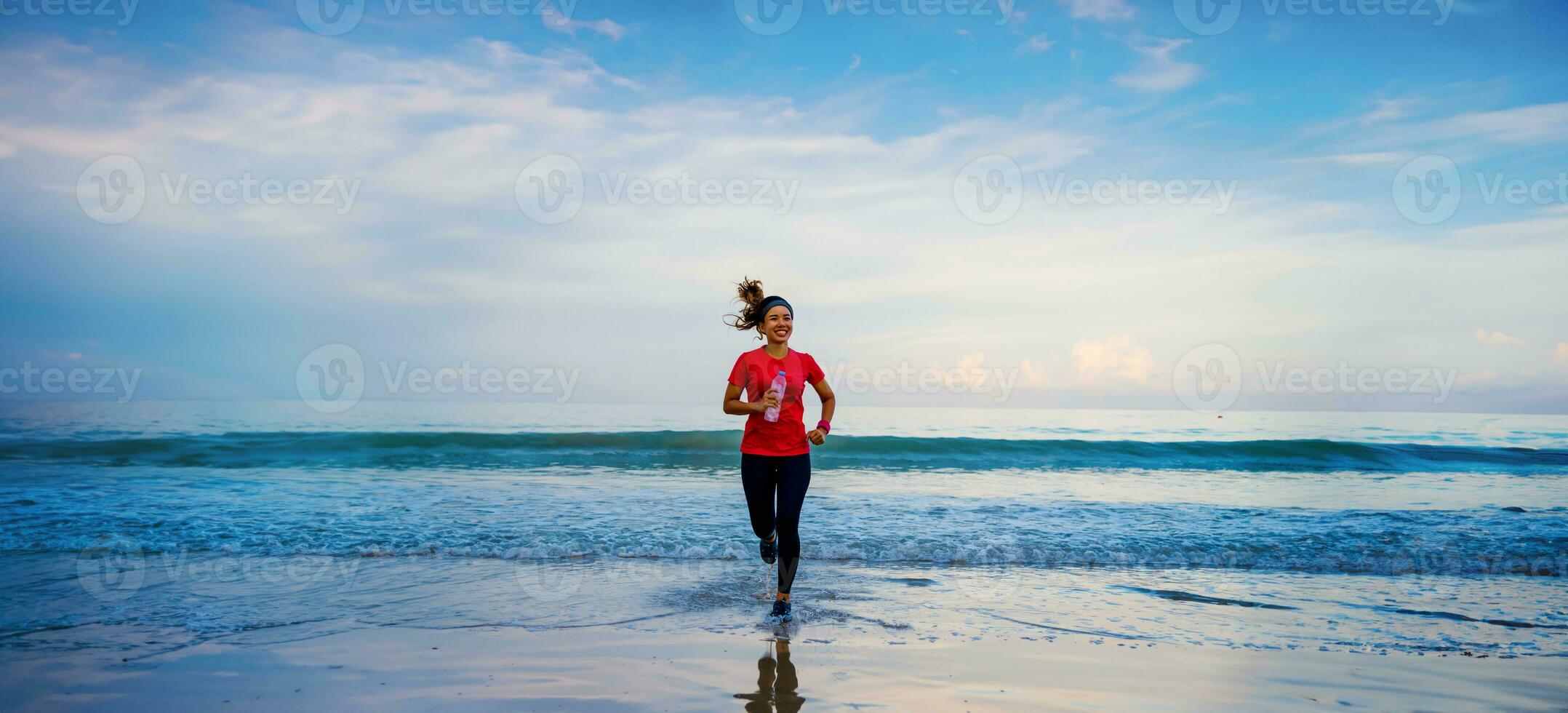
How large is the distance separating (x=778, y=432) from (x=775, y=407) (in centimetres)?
24

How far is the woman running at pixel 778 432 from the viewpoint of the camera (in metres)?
5.33

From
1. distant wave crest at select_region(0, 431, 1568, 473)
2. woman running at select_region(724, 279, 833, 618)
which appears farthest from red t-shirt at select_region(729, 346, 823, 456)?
distant wave crest at select_region(0, 431, 1568, 473)

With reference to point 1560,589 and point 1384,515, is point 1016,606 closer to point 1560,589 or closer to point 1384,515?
point 1560,589

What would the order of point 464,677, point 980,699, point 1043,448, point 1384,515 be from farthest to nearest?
point 1043,448
point 1384,515
point 464,677
point 980,699

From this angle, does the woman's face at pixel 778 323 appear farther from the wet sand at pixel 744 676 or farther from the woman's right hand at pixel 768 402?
the wet sand at pixel 744 676

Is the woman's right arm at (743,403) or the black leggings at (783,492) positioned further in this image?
the black leggings at (783,492)

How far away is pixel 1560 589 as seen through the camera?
6.88 meters

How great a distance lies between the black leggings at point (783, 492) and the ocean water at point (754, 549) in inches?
17.3

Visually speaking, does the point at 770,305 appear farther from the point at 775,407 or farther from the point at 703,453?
the point at 703,453

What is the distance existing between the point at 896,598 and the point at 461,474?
1165cm

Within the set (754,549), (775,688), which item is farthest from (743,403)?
(754,549)

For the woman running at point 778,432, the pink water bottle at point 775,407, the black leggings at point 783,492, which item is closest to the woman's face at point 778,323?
the woman running at point 778,432

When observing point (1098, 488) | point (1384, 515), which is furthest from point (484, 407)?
point (1384, 515)

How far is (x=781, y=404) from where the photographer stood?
528 cm
